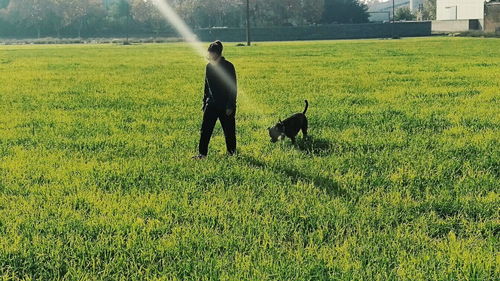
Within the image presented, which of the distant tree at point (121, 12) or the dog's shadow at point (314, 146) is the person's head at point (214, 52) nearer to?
the dog's shadow at point (314, 146)

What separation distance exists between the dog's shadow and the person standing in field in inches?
45.4

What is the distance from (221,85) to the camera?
666 cm

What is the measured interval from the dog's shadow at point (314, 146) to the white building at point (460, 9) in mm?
94391

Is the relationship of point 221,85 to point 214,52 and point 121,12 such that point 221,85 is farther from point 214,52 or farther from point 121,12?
point 121,12

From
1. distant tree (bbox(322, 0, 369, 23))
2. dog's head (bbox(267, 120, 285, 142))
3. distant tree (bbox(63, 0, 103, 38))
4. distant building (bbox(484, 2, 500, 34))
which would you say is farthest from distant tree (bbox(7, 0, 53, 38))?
dog's head (bbox(267, 120, 285, 142))

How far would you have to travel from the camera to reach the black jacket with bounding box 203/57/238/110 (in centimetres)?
659

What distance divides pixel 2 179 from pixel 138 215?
2.29 metres

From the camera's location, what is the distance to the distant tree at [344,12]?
109188 mm

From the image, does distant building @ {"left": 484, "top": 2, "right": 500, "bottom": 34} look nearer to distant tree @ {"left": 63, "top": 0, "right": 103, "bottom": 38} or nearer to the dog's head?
distant tree @ {"left": 63, "top": 0, "right": 103, "bottom": 38}

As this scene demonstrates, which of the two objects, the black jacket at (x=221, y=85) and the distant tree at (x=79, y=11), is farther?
the distant tree at (x=79, y=11)

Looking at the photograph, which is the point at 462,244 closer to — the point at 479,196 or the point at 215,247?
the point at 479,196

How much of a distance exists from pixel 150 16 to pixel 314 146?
104619mm

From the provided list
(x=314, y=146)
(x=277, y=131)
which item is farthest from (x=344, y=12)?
(x=277, y=131)

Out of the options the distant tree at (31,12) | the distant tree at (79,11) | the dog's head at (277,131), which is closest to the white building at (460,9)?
the distant tree at (79,11)
